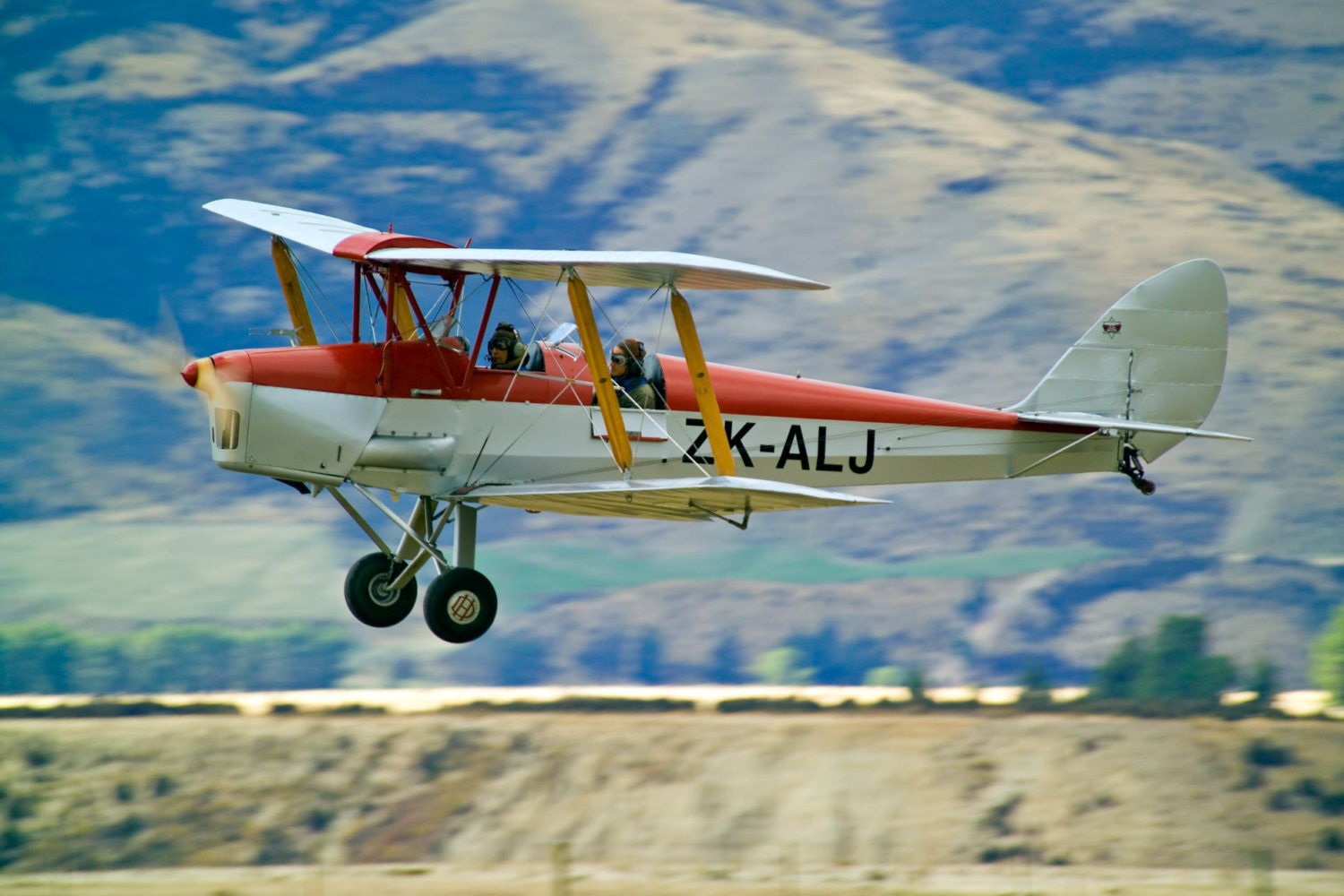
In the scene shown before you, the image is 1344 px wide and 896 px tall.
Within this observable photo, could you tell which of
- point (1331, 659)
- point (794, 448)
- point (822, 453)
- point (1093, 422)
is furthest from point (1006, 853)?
point (1331, 659)

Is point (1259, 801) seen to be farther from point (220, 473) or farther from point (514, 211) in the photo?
point (514, 211)

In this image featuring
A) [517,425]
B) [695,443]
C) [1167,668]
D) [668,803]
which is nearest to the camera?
[517,425]

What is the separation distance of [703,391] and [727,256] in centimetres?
7929

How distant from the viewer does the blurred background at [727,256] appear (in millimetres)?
68062

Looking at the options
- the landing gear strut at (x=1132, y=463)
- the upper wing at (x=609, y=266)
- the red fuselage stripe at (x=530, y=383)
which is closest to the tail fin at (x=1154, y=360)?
the landing gear strut at (x=1132, y=463)

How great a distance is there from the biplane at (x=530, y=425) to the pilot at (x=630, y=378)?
0.08 metres

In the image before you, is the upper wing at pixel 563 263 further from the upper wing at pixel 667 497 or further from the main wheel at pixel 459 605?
the main wheel at pixel 459 605

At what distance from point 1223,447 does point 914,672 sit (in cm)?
Answer: 2291

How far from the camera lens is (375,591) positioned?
516 inches

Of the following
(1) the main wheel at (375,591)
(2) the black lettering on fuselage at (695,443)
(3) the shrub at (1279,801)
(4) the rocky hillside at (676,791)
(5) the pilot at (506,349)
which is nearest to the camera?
(5) the pilot at (506,349)

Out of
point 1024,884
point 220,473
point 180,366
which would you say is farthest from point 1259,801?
point 220,473

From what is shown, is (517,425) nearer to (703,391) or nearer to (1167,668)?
(703,391)

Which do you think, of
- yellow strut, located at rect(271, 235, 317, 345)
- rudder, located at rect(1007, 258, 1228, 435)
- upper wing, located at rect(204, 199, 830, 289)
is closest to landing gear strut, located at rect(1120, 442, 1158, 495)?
rudder, located at rect(1007, 258, 1228, 435)

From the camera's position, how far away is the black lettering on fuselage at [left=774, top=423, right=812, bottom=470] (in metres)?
14.0
